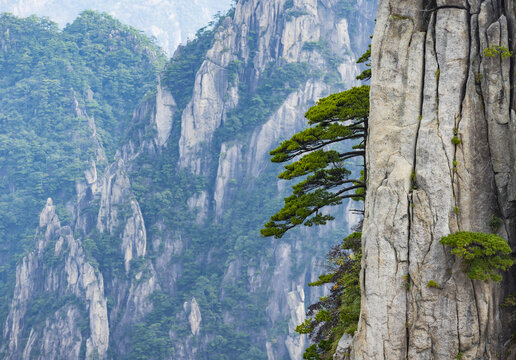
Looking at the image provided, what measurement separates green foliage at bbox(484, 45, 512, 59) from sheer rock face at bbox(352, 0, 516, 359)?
11 centimetres

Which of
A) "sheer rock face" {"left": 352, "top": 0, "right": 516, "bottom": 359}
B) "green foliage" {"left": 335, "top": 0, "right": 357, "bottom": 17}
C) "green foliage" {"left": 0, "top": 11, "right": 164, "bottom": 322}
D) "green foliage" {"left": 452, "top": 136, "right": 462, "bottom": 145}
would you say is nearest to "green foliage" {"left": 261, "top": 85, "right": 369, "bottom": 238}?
"sheer rock face" {"left": 352, "top": 0, "right": 516, "bottom": 359}

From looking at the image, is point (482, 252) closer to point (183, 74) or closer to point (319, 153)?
point (319, 153)

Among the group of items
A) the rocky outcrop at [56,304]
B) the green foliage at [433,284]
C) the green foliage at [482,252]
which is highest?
the green foliage at [482,252]

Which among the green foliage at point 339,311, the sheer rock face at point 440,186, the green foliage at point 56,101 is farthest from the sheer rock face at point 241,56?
the sheer rock face at point 440,186

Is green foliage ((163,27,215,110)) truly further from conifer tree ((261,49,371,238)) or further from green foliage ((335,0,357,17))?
conifer tree ((261,49,371,238))

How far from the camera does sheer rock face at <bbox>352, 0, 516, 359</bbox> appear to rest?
1096cm

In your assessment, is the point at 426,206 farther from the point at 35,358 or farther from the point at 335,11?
the point at 335,11

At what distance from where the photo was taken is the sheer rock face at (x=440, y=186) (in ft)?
36.0

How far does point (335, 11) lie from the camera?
89250mm

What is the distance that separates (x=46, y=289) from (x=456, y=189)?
74.2m

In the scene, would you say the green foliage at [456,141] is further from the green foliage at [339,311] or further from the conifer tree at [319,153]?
the green foliage at [339,311]

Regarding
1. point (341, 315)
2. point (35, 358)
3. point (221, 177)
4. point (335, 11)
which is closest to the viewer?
point (341, 315)

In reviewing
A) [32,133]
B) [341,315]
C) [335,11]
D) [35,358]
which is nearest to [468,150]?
[341,315]

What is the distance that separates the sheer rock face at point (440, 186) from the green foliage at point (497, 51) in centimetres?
11
